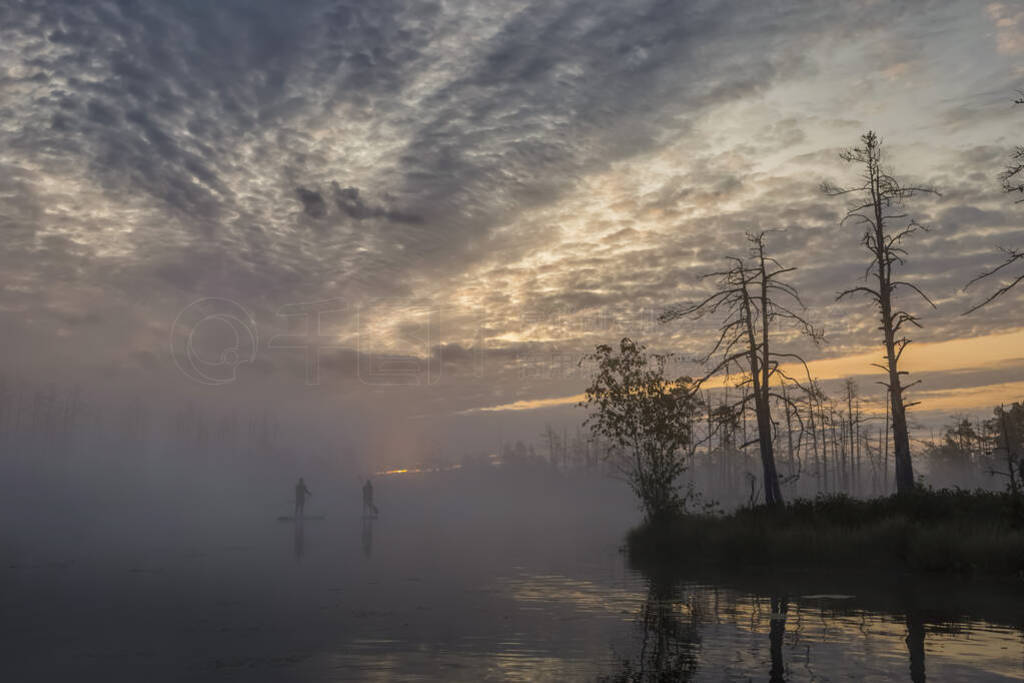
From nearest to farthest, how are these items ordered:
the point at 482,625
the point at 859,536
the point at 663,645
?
1. the point at 663,645
2. the point at 482,625
3. the point at 859,536

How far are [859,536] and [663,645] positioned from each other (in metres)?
13.8

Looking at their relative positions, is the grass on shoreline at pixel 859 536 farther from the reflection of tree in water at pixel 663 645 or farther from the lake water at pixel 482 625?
the reflection of tree in water at pixel 663 645

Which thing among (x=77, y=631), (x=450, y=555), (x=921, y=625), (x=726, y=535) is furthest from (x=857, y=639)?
(x=450, y=555)

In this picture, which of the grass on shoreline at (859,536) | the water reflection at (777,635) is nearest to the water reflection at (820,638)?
the water reflection at (777,635)

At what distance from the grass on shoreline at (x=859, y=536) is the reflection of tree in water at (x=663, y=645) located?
8.43 meters

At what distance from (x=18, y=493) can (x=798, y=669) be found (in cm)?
12348

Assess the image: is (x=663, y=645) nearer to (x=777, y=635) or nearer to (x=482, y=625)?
(x=777, y=635)

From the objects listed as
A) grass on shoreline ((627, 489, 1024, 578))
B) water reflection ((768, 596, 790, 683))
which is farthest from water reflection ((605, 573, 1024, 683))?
grass on shoreline ((627, 489, 1024, 578))

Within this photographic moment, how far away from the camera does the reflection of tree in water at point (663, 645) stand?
28.4ft

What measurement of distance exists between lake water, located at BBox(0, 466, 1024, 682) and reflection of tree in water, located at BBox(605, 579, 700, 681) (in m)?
0.04

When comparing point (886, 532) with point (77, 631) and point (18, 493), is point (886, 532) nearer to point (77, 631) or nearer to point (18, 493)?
point (77, 631)

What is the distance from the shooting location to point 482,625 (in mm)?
12586

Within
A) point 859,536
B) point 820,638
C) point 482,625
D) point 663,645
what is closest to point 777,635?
point 820,638

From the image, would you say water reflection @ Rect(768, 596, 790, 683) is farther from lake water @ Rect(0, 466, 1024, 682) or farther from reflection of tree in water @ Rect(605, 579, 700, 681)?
reflection of tree in water @ Rect(605, 579, 700, 681)
